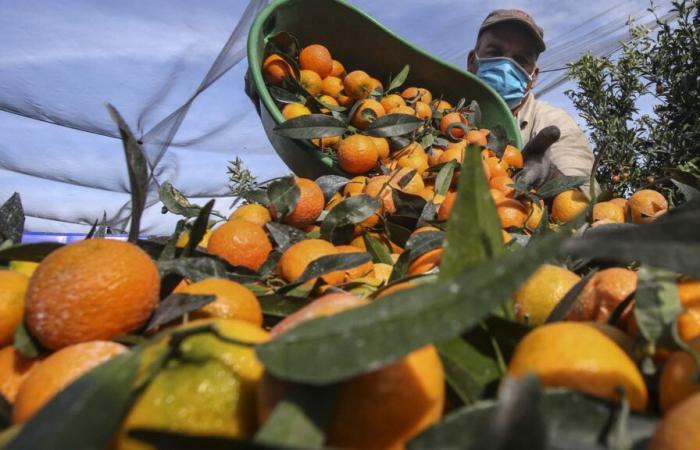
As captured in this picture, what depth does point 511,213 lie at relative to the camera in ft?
4.34

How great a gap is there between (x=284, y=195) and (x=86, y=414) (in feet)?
→ 3.21

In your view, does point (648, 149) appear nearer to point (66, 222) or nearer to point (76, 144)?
point (76, 144)

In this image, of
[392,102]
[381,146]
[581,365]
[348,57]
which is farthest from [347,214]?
[348,57]

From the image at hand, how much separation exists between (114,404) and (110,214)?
7.84 m

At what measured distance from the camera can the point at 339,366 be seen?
0.34 m

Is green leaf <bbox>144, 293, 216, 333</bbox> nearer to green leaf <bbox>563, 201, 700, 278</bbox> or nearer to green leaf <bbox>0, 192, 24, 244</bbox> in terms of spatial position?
green leaf <bbox>563, 201, 700, 278</bbox>

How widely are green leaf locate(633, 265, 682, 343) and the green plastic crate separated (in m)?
1.56

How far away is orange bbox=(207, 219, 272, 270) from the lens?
103 centimetres

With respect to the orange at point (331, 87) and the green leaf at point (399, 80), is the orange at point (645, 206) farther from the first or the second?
the orange at point (331, 87)

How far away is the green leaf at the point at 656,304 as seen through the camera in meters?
0.49

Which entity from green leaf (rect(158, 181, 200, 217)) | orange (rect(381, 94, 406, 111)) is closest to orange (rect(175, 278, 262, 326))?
green leaf (rect(158, 181, 200, 217))

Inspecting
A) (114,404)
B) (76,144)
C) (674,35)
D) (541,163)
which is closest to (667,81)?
(674,35)

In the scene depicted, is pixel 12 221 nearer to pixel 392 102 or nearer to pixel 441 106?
pixel 392 102

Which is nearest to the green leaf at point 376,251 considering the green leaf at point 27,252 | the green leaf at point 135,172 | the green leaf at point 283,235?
the green leaf at point 283,235
